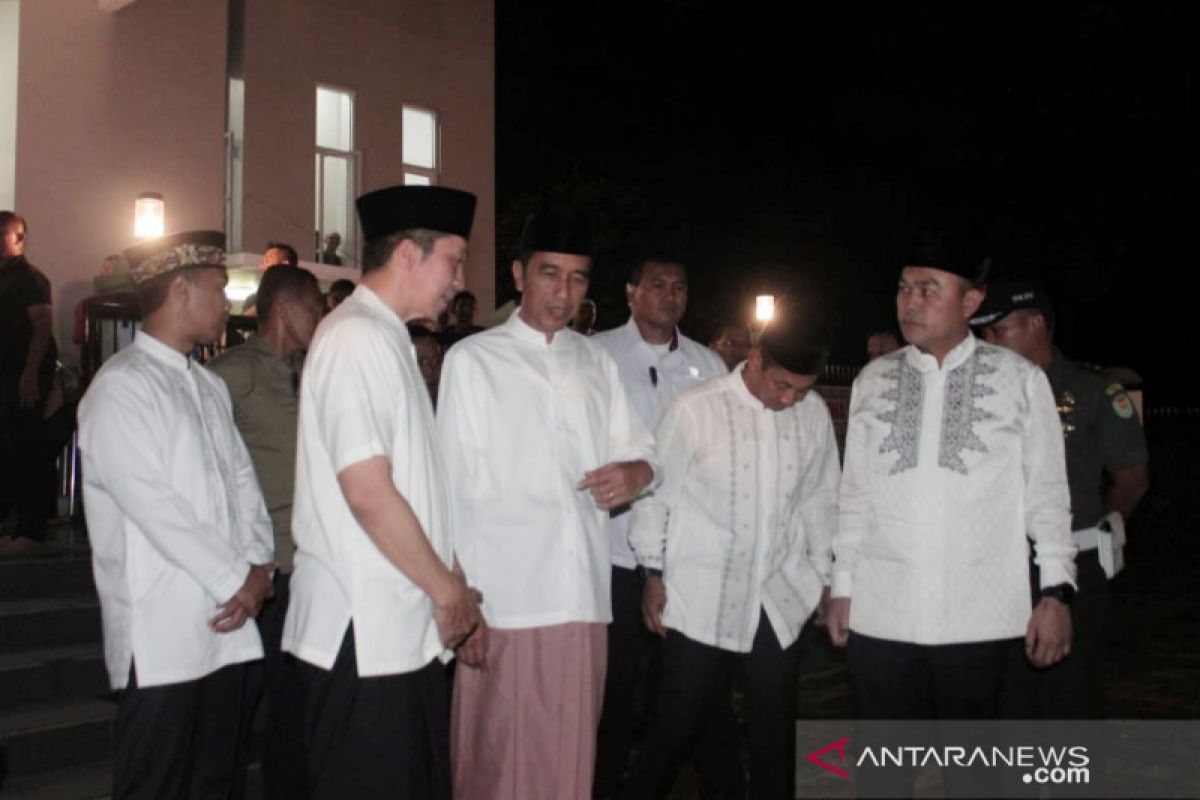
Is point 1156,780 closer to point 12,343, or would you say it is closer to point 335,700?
point 335,700

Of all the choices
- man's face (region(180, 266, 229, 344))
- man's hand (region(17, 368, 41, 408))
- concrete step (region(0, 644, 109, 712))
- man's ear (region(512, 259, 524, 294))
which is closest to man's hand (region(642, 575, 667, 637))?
man's ear (region(512, 259, 524, 294))

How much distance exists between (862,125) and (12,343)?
16.3 meters

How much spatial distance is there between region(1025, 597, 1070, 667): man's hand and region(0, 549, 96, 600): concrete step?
504cm

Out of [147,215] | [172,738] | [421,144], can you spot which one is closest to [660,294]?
[172,738]

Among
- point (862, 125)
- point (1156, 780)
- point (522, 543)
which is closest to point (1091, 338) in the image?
point (862, 125)

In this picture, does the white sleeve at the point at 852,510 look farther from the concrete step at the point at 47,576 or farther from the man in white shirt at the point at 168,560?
the concrete step at the point at 47,576

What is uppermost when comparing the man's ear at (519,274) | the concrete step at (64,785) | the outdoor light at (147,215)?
the outdoor light at (147,215)

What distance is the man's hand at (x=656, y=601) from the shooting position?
456 centimetres

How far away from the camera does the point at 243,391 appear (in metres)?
4.96

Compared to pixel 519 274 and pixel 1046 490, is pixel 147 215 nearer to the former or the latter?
pixel 519 274

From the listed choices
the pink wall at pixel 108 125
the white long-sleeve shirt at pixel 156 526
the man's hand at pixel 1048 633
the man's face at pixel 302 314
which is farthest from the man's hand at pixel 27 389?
the man's hand at pixel 1048 633

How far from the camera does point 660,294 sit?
18.4 ft

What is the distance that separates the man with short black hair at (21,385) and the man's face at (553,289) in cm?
419

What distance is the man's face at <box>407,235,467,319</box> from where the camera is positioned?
3.43 meters
